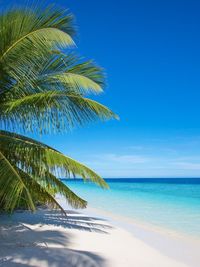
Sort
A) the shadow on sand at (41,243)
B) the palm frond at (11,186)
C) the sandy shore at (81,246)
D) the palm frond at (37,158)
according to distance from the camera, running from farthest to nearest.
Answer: the palm frond at (37,158)
the sandy shore at (81,246)
the shadow on sand at (41,243)
the palm frond at (11,186)

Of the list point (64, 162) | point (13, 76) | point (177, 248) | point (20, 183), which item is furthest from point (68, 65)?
point (177, 248)

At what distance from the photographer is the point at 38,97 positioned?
229 inches

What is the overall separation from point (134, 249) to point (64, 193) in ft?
5.11

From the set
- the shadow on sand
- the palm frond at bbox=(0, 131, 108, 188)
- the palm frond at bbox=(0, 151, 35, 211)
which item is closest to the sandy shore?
the shadow on sand

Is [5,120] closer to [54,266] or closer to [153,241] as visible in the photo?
[54,266]

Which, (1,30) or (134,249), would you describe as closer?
(1,30)

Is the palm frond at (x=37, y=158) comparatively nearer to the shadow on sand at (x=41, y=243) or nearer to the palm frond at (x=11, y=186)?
the palm frond at (x=11, y=186)

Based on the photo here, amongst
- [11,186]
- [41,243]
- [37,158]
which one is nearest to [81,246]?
[41,243]

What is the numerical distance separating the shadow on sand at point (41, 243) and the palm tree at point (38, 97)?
0.68 m

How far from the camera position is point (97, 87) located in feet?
22.1

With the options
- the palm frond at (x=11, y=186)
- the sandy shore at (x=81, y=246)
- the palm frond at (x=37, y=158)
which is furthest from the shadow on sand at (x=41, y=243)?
the palm frond at (x=37, y=158)

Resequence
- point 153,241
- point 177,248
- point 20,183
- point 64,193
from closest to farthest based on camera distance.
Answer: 1. point 20,183
2. point 64,193
3. point 177,248
4. point 153,241

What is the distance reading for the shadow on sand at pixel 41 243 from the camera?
204 inches

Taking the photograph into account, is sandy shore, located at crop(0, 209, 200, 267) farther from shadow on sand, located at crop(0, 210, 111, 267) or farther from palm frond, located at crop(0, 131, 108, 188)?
palm frond, located at crop(0, 131, 108, 188)
